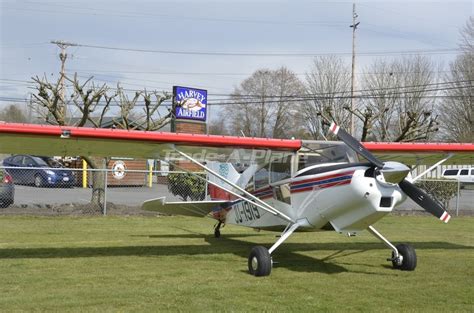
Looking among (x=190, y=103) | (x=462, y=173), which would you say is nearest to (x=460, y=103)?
(x=462, y=173)

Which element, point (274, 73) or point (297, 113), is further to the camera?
point (274, 73)

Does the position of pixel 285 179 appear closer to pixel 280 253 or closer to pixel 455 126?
pixel 280 253

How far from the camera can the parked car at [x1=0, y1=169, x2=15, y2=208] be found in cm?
1630

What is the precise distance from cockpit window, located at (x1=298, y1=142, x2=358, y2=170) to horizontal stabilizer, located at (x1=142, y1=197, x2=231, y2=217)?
3006 millimetres

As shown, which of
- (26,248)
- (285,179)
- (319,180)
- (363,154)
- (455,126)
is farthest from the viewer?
(455,126)

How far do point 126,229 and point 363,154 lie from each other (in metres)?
8.28

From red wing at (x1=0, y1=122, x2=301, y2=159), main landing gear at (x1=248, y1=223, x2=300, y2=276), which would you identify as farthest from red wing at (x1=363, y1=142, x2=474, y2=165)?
main landing gear at (x1=248, y1=223, x2=300, y2=276)

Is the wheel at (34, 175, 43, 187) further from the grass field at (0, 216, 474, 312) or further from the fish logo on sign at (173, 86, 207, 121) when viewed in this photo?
the fish logo on sign at (173, 86, 207, 121)

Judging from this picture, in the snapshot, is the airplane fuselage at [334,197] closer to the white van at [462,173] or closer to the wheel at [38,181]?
the wheel at [38,181]

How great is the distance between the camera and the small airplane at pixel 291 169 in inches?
285

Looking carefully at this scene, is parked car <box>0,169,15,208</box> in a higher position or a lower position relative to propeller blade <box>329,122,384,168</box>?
lower

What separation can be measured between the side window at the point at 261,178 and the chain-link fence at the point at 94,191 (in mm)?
4984

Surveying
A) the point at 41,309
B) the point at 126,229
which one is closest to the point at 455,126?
the point at 126,229

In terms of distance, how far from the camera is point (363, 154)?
7.28m
